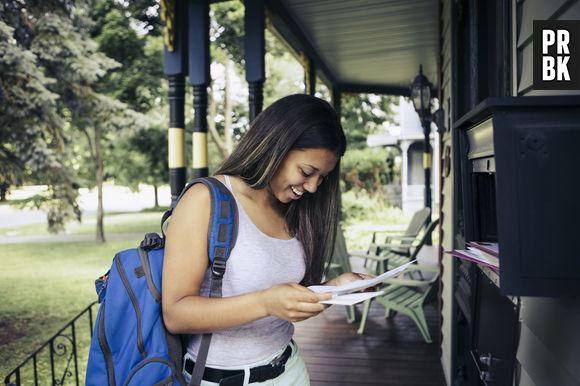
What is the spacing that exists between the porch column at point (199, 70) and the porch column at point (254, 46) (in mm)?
347

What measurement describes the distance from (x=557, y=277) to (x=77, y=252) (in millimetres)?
13448

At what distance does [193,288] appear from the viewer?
103 cm

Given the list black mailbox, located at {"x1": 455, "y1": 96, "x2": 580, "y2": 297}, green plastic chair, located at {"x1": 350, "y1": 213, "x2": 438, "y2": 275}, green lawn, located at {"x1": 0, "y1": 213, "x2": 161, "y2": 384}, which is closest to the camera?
black mailbox, located at {"x1": 455, "y1": 96, "x2": 580, "y2": 297}

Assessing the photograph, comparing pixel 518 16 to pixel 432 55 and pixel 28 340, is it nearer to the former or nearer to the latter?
pixel 432 55

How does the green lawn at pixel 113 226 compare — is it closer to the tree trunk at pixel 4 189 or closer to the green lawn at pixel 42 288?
the green lawn at pixel 42 288

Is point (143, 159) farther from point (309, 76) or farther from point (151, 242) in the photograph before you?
point (151, 242)

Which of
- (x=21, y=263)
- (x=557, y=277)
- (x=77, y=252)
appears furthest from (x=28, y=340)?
(x=557, y=277)

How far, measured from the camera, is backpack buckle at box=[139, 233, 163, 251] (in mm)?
1099

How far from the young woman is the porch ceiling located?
10.3 feet

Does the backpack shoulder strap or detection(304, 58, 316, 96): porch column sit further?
detection(304, 58, 316, 96): porch column

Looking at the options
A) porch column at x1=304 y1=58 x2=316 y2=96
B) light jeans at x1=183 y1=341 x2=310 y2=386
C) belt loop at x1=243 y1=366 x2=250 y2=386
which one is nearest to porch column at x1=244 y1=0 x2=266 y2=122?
porch column at x1=304 y1=58 x2=316 y2=96

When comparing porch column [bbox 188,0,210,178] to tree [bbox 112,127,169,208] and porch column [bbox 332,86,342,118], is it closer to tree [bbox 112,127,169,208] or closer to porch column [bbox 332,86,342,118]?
porch column [bbox 332,86,342,118]

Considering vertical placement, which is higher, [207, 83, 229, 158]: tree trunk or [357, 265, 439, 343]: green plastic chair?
[207, 83, 229, 158]: tree trunk

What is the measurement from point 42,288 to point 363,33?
7.73m
